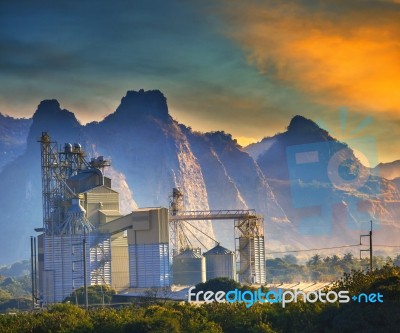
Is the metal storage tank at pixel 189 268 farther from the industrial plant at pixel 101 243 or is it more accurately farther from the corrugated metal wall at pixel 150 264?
the corrugated metal wall at pixel 150 264

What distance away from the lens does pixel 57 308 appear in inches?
3007

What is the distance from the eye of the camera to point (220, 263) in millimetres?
138125

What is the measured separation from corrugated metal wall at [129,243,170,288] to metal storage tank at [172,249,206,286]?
29.1ft

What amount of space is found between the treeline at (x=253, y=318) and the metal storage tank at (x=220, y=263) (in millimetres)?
68477

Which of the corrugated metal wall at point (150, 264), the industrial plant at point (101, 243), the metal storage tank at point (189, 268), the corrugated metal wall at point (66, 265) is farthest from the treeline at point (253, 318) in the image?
the metal storage tank at point (189, 268)

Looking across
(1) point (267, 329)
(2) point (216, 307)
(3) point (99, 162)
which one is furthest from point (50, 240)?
(1) point (267, 329)

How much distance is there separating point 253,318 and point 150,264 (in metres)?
66.3

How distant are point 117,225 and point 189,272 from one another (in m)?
14.1

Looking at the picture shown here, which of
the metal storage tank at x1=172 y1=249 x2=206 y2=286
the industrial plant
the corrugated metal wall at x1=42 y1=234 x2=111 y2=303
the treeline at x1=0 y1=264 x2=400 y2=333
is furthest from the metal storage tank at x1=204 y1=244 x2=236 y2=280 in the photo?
the treeline at x1=0 y1=264 x2=400 y2=333

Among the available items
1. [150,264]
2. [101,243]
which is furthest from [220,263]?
[101,243]

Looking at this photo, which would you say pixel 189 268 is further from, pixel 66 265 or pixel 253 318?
pixel 253 318

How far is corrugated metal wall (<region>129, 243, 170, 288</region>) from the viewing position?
125 m

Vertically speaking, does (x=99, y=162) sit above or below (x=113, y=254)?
above

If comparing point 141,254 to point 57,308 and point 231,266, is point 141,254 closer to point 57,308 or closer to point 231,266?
point 231,266
